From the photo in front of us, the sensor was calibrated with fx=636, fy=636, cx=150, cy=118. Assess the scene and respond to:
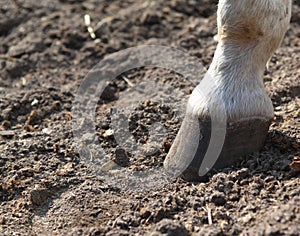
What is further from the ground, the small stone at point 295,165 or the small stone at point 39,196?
the small stone at point 295,165

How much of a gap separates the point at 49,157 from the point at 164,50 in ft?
4.77

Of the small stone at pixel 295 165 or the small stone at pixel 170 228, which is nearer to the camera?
the small stone at pixel 170 228

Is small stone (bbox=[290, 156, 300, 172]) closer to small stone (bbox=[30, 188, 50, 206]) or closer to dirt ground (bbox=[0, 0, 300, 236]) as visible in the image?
dirt ground (bbox=[0, 0, 300, 236])

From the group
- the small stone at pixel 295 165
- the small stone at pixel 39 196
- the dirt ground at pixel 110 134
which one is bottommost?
the small stone at pixel 39 196

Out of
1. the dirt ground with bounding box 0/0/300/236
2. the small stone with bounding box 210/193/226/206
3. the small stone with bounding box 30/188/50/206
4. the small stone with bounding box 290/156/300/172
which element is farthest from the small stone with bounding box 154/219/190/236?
the small stone with bounding box 30/188/50/206

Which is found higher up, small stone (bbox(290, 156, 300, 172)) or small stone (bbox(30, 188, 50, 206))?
small stone (bbox(290, 156, 300, 172))

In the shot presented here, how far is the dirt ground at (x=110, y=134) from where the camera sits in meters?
2.69

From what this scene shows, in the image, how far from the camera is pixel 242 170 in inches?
112

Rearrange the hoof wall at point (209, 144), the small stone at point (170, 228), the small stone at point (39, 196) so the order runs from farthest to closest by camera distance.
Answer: the small stone at point (39, 196) < the hoof wall at point (209, 144) < the small stone at point (170, 228)

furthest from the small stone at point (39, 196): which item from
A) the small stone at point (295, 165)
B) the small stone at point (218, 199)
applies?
the small stone at point (295, 165)

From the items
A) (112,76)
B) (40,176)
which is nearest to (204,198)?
(40,176)

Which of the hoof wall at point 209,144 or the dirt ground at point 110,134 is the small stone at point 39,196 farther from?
the hoof wall at point 209,144

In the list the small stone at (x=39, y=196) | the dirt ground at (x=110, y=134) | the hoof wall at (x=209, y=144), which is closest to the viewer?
the dirt ground at (x=110, y=134)

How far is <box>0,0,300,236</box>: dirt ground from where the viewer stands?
8.83ft
